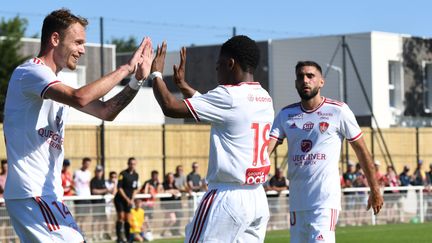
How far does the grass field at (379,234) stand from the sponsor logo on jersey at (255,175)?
14.2m

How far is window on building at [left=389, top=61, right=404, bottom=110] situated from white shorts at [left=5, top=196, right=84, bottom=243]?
4111 centimetres

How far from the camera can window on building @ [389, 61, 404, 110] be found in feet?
158

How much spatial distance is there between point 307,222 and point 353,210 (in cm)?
1919

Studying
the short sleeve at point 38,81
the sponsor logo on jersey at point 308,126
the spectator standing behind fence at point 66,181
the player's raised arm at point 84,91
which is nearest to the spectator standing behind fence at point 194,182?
the spectator standing behind fence at point 66,181

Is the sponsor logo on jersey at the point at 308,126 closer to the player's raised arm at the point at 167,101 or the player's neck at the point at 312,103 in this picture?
the player's neck at the point at 312,103

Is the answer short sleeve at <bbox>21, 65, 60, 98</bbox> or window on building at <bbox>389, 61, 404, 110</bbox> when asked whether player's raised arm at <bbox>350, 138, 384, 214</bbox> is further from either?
window on building at <bbox>389, 61, 404, 110</bbox>

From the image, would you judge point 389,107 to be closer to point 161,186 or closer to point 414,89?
point 414,89

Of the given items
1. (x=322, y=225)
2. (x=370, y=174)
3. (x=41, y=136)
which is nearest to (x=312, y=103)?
(x=370, y=174)

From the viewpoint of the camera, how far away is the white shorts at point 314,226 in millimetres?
11391

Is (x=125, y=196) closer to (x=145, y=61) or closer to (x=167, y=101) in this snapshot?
(x=167, y=101)

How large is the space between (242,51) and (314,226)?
340 cm

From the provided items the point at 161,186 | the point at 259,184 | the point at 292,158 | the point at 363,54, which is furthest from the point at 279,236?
the point at 363,54

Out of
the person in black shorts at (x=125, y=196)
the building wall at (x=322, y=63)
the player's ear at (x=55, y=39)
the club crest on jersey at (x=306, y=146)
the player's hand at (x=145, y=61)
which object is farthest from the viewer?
the building wall at (x=322, y=63)

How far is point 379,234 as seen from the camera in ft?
85.0
